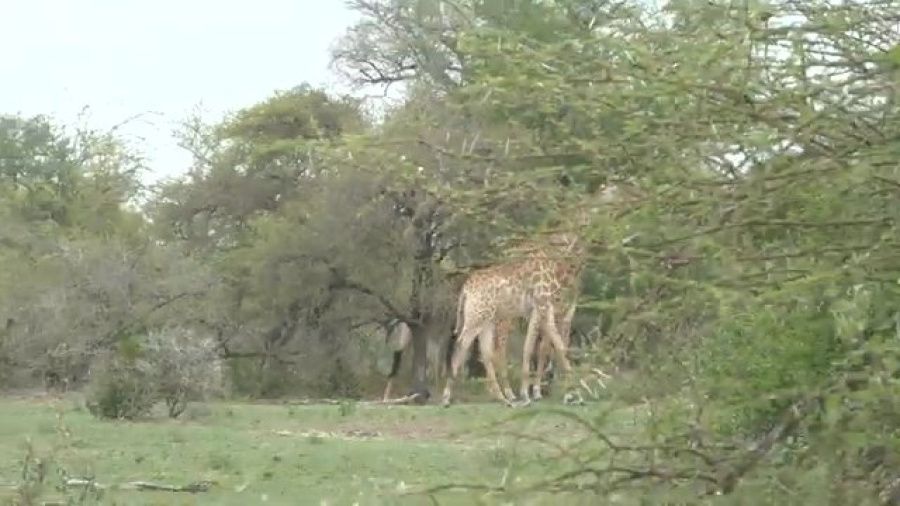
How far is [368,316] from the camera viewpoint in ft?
66.1

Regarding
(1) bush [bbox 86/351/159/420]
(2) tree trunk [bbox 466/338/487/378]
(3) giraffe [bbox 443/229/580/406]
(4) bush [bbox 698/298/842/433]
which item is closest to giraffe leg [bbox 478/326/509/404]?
(3) giraffe [bbox 443/229/580/406]

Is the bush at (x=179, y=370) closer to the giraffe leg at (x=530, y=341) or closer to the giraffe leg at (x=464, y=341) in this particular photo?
the giraffe leg at (x=464, y=341)

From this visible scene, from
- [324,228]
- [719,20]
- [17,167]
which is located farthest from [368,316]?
[719,20]

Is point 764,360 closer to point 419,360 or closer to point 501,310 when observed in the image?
point 501,310

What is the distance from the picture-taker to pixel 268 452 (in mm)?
11117

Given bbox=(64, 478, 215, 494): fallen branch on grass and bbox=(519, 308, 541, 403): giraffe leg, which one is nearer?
bbox=(64, 478, 215, 494): fallen branch on grass

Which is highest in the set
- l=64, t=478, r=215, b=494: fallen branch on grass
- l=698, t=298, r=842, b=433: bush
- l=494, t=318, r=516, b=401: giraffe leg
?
l=698, t=298, r=842, b=433: bush

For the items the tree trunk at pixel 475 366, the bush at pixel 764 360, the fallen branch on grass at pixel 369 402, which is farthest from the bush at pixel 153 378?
the bush at pixel 764 360

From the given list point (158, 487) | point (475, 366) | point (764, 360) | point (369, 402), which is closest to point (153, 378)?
point (369, 402)

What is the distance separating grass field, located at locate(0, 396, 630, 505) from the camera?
8.35 metres

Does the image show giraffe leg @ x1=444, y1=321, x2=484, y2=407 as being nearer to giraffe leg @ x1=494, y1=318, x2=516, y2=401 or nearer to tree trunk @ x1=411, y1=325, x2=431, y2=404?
giraffe leg @ x1=494, y1=318, x2=516, y2=401

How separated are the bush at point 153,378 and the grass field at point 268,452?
182 millimetres

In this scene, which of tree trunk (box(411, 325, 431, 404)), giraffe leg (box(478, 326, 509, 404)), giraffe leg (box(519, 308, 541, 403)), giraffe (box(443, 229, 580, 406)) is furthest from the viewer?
tree trunk (box(411, 325, 431, 404))

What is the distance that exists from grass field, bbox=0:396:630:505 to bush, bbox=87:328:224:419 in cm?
18
